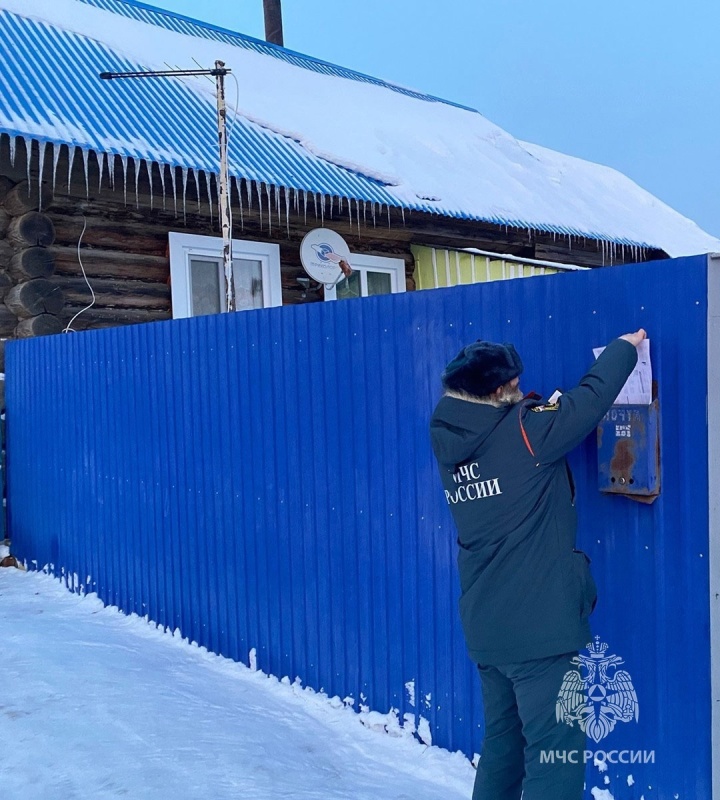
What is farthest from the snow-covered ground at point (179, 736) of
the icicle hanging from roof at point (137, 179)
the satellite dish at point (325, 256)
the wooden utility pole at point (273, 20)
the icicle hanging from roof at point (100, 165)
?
the wooden utility pole at point (273, 20)

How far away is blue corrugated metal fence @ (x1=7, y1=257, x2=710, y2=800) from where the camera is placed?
7.94 feet

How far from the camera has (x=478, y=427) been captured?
7.44 feet

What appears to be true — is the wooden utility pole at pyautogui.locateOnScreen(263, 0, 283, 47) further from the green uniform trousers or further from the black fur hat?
the green uniform trousers

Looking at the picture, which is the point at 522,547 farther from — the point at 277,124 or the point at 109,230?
the point at 277,124

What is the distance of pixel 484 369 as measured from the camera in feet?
7.44

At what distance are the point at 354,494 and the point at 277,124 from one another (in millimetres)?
6223

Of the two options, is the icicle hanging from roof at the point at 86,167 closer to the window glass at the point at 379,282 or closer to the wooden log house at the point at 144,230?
the wooden log house at the point at 144,230

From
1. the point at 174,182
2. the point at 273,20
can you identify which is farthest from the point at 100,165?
the point at 273,20

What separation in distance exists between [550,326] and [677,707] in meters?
1.27

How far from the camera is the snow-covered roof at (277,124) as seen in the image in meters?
6.72

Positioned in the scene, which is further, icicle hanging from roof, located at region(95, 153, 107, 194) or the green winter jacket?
icicle hanging from roof, located at region(95, 153, 107, 194)

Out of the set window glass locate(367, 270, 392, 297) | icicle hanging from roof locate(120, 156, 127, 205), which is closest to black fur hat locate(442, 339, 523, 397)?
icicle hanging from roof locate(120, 156, 127, 205)

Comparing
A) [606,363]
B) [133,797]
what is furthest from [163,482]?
[606,363]

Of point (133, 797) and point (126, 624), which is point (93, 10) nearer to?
point (126, 624)
